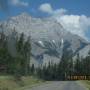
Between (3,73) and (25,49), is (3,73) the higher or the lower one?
the lower one

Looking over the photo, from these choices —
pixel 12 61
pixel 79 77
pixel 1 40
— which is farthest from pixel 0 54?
pixel 79 77

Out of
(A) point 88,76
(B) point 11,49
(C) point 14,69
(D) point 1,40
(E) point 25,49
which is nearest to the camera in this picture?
(B) point 11,49

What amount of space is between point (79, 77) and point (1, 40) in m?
60.9

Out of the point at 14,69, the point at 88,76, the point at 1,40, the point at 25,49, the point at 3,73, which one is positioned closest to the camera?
the point at 3,73

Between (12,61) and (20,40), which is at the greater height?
(20,40)

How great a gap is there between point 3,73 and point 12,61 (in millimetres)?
8240

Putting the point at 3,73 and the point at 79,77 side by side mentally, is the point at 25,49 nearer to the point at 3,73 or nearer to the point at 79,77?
the point at 79,77

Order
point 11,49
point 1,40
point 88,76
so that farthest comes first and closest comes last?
point 88,76
point 1,40
point 11,49

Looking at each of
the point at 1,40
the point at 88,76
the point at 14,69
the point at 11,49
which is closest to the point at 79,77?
the point at 88,76

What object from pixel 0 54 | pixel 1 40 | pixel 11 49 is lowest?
pixel 11 49

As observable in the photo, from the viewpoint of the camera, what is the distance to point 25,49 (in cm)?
17638

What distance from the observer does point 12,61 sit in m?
117

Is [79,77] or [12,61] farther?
[79,77]

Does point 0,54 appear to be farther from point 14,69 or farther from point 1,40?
point 1,40
